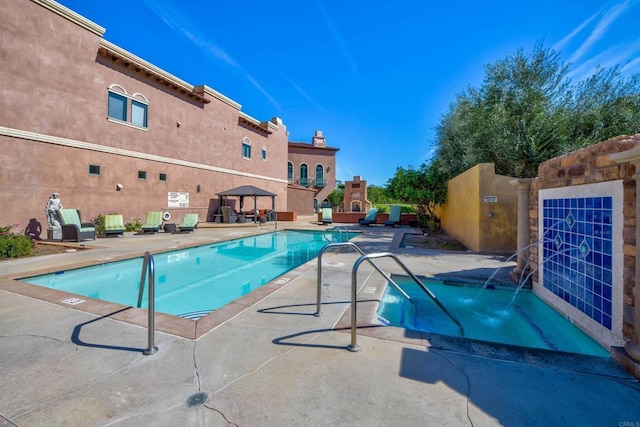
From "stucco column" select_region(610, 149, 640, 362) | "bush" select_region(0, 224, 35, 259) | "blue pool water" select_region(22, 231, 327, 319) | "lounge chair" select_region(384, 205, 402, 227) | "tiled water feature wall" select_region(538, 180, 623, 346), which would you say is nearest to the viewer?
"stucco column" select_region(610, 149, 640, 362)

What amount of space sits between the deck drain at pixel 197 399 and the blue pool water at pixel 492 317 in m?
2.67

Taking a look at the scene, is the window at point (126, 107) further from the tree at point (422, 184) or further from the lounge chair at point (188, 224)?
the tree at point (422, 184)

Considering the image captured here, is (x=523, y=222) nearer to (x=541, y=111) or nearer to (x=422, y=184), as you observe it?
(x=541, y=111)

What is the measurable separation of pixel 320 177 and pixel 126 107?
25.5 m

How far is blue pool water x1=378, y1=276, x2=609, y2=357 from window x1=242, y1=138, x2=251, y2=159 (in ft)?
64.6

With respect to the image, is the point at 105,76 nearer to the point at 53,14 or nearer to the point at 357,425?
the point at 53,14

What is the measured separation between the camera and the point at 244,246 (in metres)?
11.7


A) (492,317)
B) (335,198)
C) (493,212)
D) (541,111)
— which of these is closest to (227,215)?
(493,212)

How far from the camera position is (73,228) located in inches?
409

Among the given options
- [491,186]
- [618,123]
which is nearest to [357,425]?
[491,186]

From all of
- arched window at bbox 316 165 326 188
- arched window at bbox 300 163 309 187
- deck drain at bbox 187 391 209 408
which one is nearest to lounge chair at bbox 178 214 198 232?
deck drain at bbox 187 391 209 408

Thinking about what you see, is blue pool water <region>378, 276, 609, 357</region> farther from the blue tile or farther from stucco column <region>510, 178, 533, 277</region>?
stucco column <region>510, 178, 533, 277</region>

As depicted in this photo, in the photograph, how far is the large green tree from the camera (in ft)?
31.8

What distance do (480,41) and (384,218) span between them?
37.0 ft
